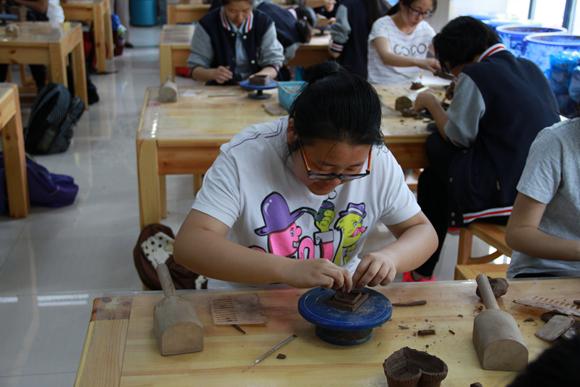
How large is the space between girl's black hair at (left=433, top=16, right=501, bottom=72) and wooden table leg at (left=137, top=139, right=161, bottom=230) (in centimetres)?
130

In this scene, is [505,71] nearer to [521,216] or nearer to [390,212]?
[521,216]

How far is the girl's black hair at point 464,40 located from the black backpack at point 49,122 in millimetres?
3073

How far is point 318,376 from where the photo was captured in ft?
2.95

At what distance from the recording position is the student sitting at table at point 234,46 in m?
3.15

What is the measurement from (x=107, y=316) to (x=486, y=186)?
1.56 meters

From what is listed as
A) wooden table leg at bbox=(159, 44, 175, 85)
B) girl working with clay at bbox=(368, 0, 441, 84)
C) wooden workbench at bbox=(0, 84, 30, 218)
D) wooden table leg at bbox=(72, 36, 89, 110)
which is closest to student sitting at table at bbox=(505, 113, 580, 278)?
girl working with clay at bbox=(368, 0, 441, 84)

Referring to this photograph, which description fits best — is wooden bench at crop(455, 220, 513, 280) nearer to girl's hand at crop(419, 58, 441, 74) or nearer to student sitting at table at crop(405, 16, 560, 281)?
student sitting at table at crop(405, 16, 560, 281)

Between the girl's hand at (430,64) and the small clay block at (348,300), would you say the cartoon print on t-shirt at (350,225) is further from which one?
the girl's hand at (430,64)

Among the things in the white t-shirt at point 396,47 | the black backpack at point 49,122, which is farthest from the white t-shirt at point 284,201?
the black backpack at point 49,122

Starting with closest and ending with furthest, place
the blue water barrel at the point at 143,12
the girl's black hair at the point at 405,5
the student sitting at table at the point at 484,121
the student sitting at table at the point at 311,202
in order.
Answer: the student sitting at table at the point at 311,202 → the student sitting at table at the point at 484,121 → the girl's black hair at the point at 405,5 → the blue water barrel at the point at 143,12

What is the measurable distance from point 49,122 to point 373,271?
144 inches

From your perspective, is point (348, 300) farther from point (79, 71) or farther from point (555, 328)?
point (79, 71)

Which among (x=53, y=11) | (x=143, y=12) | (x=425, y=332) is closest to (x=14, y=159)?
(x=425, y=332)

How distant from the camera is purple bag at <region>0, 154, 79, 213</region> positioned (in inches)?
125
